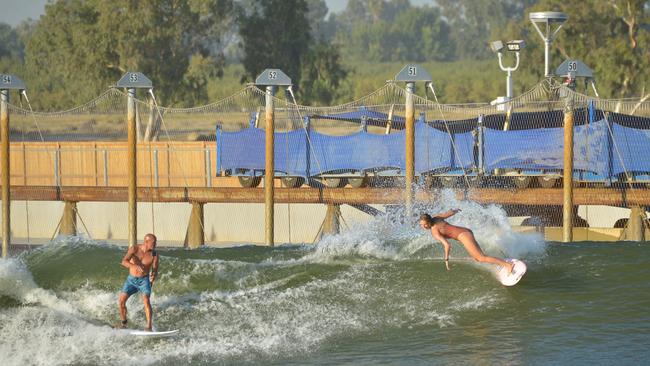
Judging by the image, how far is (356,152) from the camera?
89.1 feet

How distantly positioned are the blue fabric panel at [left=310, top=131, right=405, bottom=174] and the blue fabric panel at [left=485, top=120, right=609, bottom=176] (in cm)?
213

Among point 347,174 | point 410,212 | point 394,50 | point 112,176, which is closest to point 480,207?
point 410,212

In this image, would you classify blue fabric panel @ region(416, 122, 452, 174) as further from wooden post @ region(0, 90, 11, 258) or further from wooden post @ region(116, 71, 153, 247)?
wooden post @ region(0, 90, 11, 258)

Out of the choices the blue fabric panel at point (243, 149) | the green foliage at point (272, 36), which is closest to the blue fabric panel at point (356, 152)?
the blue fabric panel at point (243, 149)

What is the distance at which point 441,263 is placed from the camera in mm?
21734

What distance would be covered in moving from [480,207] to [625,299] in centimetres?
426

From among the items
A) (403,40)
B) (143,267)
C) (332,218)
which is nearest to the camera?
(143,267)

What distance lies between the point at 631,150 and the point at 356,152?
244 inches

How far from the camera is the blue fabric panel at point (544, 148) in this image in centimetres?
2434

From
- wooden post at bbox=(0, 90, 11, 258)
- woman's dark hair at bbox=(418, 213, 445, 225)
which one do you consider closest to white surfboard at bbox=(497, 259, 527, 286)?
woman's dark hair at bbox=(418, 213, 445, 225)

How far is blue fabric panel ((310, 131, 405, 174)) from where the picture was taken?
26516 mm

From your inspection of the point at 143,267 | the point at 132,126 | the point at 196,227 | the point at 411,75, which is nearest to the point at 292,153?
the point at 196,227

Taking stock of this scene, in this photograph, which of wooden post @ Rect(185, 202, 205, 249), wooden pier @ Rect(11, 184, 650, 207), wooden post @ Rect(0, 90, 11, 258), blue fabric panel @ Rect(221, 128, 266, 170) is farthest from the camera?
blue fabric panel @ Rect(221, 128, 266, 170)

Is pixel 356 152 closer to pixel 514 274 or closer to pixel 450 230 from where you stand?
pixel 450 230
